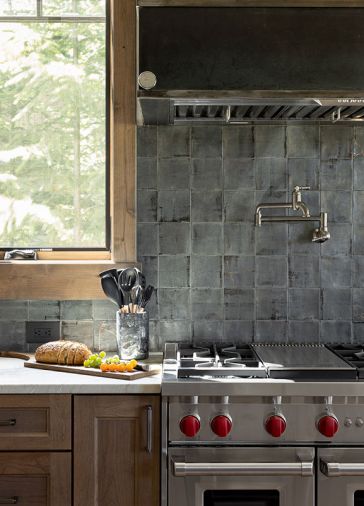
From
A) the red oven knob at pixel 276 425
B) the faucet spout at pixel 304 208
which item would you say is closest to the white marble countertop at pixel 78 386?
the red oven knob at pixel 276 425

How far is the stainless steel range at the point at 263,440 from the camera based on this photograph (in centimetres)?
209

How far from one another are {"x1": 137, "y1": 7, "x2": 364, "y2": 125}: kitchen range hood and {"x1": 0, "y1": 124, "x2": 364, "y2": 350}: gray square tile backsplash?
43cm

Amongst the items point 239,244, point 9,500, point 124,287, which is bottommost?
point 9,500

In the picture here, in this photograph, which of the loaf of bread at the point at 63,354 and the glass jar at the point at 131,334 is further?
the glass jar at the point at 131,334

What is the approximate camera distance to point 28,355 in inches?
104

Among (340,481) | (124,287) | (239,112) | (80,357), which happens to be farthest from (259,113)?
(340,481)

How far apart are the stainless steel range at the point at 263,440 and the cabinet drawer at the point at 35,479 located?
0.31 meters

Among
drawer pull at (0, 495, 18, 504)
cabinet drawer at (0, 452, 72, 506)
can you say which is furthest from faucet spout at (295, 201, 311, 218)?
drawer pull at (0, 495, 18, 504)

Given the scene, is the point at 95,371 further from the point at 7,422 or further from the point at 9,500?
the point at 9,500

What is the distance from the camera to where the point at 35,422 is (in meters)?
2.16

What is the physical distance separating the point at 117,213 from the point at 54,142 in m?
0.39

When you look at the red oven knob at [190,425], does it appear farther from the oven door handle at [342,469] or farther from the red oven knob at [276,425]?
the oven door handle at [342,469]

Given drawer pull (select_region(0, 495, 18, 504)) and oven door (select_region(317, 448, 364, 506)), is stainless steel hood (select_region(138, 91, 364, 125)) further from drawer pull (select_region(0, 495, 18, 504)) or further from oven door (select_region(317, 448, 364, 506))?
drawer pull (select_region(0, 495, 18, 504))

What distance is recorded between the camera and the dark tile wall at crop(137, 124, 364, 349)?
9.01 feet
